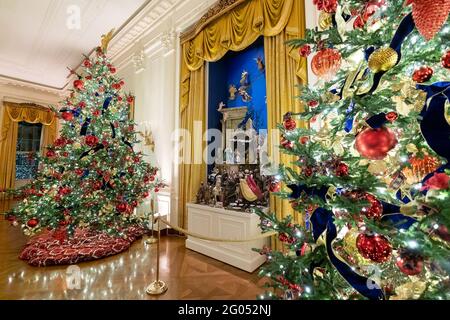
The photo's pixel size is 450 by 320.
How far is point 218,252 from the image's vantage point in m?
3.16

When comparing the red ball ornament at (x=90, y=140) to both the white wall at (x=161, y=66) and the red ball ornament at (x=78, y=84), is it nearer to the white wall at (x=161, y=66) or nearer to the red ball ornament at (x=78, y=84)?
the red ball ornament at (x=78, y=84)

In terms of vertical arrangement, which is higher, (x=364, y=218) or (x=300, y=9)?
(x=300, y=9)

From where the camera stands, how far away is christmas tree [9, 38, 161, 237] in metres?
Answer: 3.37

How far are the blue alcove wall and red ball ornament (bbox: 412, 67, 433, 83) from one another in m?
2.48

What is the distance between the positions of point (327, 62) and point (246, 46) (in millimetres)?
2324

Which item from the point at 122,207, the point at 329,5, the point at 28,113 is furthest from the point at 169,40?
the point at 28,113

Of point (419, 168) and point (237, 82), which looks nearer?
point (419, 168)

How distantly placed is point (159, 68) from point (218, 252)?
14.3 ft

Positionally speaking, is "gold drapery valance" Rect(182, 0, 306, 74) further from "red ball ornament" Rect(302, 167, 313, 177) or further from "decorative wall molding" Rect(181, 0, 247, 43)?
"red ball ornament" Rect(302, 167, 313, 177)

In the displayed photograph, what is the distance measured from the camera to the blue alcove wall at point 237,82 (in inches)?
143

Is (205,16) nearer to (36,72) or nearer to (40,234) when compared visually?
(40,234)

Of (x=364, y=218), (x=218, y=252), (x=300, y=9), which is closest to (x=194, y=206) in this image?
(x=218, y=252)

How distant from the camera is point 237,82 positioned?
4.14m

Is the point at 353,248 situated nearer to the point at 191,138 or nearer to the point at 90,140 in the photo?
the point at 191,138
